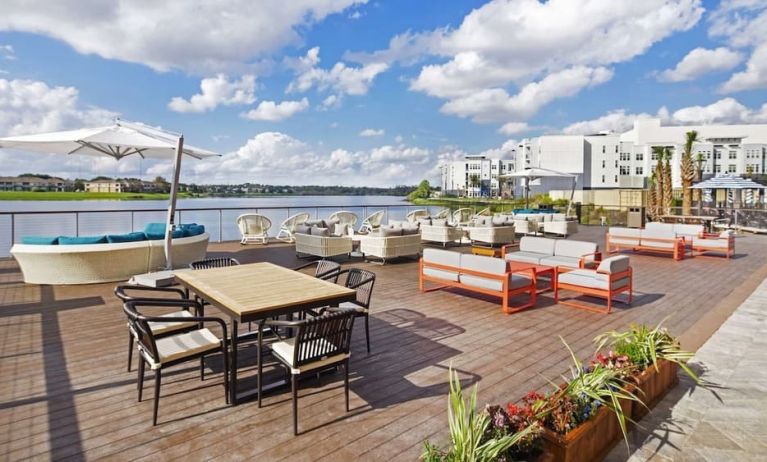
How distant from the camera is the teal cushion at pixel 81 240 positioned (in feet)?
21.2

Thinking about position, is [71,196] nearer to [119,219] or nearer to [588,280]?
[119,219]

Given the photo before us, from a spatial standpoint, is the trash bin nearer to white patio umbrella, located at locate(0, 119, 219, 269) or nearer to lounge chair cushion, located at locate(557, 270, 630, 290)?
lounge chair cushion, located at locate(557, 270, 630, 290)

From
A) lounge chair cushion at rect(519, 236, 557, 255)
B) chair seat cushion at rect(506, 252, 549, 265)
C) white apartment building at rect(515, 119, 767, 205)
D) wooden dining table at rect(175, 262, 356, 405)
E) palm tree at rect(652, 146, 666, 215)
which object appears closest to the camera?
wooden dining table at rect(175, 262, 356, 405)

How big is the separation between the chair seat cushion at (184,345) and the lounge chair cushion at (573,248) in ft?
18.8

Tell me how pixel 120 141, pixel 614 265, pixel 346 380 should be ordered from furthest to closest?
pixel 120 141
pixel 614 265
pixel 346 380

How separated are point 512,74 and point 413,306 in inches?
761

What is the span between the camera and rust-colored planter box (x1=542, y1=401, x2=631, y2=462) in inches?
79.7

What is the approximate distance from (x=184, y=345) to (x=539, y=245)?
237 inches

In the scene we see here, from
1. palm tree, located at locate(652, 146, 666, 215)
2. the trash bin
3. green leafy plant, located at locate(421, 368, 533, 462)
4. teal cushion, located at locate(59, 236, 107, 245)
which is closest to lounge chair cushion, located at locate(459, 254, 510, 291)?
green leafy plant, located at locate(421, 368, 533, 462)

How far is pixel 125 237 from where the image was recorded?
6.88 m

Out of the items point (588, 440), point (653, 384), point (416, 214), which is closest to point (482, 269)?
point (653, 384)

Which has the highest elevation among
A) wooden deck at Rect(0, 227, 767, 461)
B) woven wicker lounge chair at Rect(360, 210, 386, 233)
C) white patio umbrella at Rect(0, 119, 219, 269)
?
white patio umbrella at Rect(0, 119, 219, 269)

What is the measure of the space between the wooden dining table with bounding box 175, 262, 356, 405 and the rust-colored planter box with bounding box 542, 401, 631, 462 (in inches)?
63.7

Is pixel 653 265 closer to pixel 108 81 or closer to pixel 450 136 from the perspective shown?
pixel 108 81
